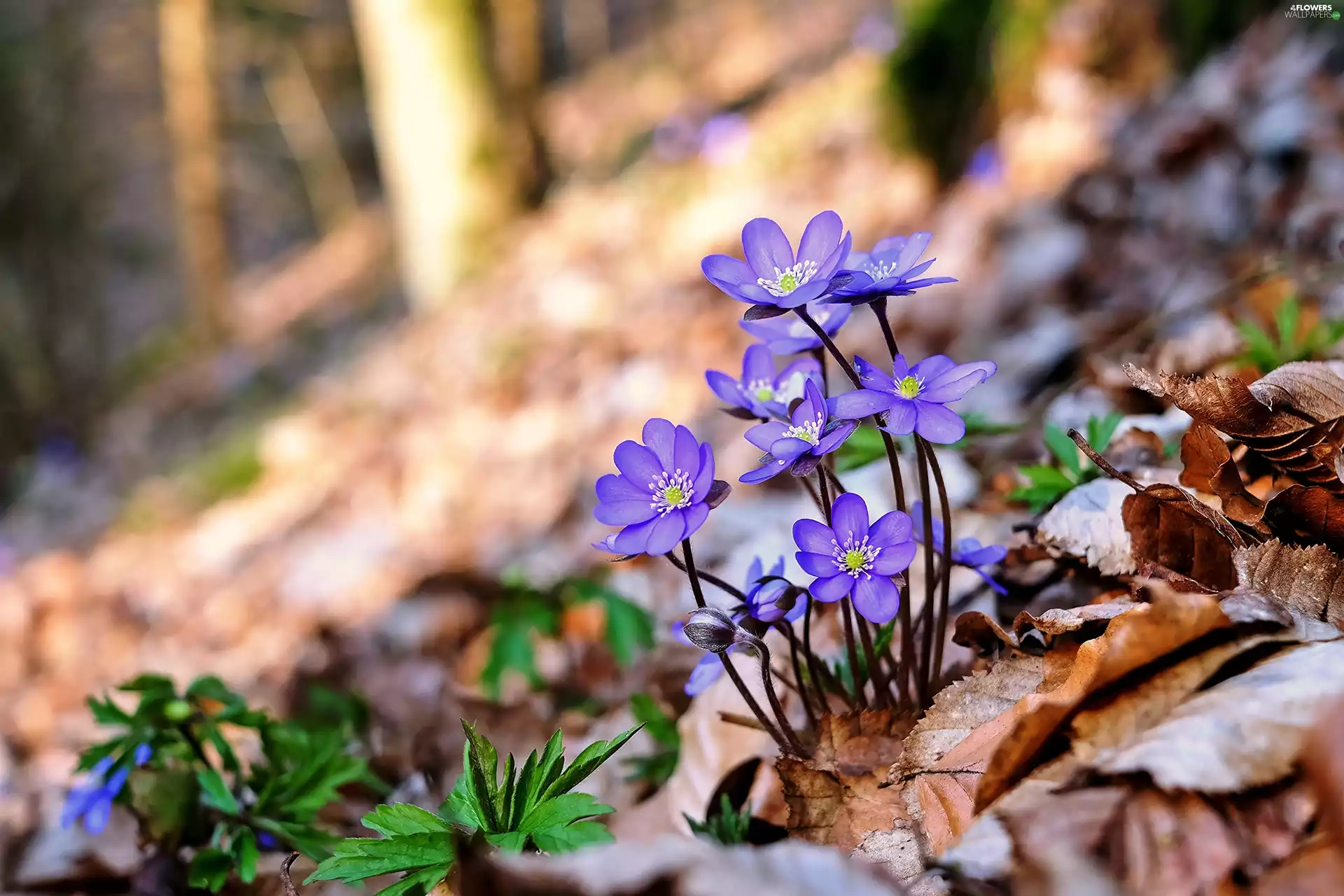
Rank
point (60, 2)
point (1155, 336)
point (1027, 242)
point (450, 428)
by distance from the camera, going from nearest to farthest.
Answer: point (1155, 336), point (1027, 242), point (450, 428), point (60, 2)

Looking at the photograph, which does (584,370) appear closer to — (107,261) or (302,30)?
(107,261)

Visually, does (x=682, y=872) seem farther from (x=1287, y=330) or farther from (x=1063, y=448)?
(x=1287, y=330)

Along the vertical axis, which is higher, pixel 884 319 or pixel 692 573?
pixel 884 319

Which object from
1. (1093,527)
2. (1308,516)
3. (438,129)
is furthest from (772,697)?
(438,129)

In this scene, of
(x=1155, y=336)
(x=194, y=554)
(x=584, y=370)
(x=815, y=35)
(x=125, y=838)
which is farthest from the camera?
(x=815, y=35)

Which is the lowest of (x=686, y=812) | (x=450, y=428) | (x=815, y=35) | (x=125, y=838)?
(x=686, y=812)

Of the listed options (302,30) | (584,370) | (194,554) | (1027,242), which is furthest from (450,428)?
(302,30)
